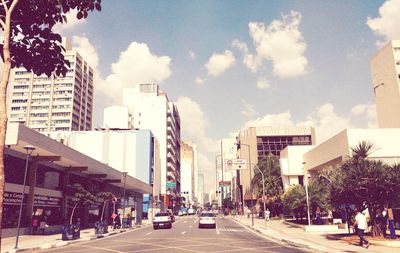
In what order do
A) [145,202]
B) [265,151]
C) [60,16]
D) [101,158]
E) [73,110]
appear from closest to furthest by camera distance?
[60,16], [101,158], [145,202], [265,151], [73,110]

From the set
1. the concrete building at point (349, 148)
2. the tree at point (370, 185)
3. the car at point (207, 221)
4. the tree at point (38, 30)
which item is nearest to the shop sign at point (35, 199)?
the car at point (207, 221)

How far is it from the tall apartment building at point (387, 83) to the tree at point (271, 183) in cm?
2299

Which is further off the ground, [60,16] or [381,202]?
[60,16]

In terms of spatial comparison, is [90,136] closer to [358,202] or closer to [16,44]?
[358,202]

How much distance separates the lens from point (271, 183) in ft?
206

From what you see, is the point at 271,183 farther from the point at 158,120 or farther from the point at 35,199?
the point at 158,120

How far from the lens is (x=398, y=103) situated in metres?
68.6

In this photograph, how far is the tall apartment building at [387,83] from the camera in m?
69.4

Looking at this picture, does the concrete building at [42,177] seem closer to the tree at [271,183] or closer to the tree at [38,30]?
the tree at [38,30]

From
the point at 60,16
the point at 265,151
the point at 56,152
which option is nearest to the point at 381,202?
the point at 60,16

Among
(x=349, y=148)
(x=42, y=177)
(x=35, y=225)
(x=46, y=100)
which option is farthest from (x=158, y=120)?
(x=349, y=148)

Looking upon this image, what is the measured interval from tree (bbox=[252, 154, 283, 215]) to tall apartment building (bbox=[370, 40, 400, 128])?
22985 millimetres

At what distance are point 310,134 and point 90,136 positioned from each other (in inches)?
2590

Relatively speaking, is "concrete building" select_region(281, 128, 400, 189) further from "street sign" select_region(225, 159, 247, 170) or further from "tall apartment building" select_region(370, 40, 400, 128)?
"tall apartment building" select_region(370, 40, 400, 128)
